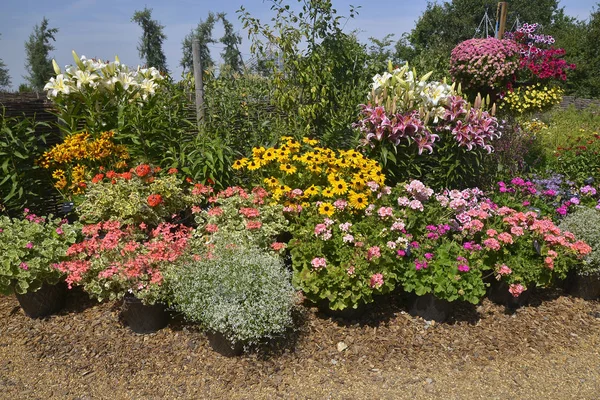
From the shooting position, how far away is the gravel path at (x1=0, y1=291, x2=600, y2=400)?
2.71m

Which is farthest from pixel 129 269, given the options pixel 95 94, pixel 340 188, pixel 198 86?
pixel 198 86

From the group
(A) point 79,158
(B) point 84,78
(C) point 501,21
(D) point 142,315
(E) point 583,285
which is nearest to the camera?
(D) point 142,315

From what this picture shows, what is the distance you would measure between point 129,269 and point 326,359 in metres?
1.40

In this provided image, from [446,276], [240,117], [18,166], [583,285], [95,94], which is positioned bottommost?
[583,285]

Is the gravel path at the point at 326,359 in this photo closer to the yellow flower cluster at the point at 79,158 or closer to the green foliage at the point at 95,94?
the yellow flower cluster at the point at 79,158

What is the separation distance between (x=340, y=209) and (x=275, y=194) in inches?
22.6

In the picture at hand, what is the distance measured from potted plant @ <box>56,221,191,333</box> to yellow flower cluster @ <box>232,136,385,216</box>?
2.91 ft

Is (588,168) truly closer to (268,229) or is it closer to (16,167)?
(268,229)

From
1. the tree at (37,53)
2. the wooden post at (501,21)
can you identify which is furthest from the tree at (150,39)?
the wooden post at (501,21)

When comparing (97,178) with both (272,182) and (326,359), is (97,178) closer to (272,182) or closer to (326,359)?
(272,182)

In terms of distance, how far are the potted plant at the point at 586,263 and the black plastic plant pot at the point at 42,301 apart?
4030mm

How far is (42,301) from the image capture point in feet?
11.2

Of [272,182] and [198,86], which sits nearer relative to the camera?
[272,182]

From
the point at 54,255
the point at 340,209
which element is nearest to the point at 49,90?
the point at 54,255
